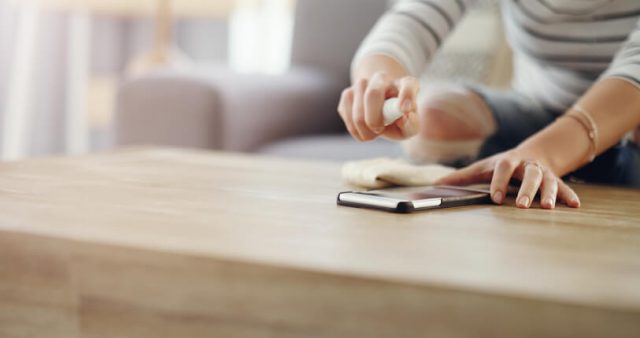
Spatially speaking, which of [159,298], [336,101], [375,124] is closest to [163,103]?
[336,101]

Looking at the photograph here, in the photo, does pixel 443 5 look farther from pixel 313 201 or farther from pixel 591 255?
pixel 591 255

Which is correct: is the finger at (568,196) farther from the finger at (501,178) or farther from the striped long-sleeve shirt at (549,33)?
the striped long-sleeve shirt at (549,33)

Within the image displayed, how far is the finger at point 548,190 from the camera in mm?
759

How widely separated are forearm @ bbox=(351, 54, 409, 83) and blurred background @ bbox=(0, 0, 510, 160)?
392 mm

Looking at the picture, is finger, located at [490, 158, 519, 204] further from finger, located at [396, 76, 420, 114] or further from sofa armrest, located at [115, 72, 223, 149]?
sofa armrest, located at [115, 72, 223, 149]

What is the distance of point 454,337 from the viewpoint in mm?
442

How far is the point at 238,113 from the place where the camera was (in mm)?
1749

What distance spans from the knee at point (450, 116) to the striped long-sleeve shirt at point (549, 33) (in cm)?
6

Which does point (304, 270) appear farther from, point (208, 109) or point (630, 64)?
point (208, 109)

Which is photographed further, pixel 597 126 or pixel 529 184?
pixel 597 126

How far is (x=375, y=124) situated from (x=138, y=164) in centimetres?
38

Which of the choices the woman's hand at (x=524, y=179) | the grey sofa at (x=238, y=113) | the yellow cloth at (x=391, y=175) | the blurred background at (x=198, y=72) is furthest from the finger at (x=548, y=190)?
the grey sofa at (x=238, y=113)

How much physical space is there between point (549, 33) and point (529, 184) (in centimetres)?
48

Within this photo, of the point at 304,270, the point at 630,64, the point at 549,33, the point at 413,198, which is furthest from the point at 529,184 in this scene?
the point at 549,33
